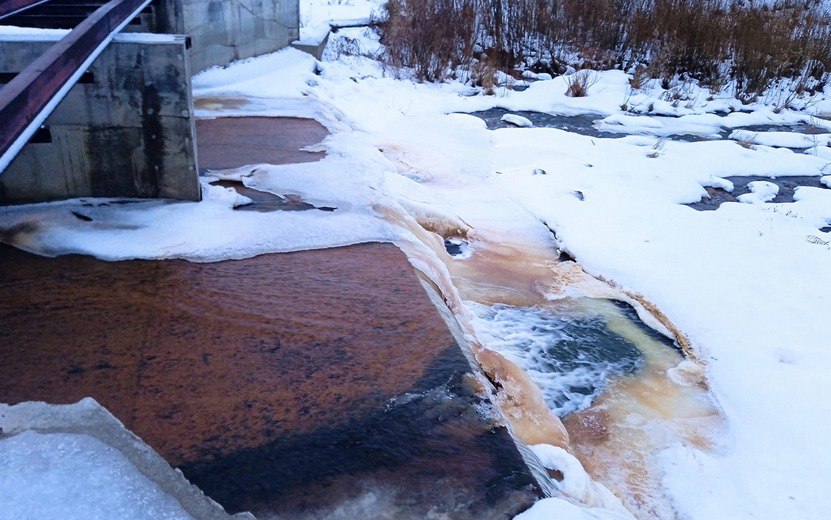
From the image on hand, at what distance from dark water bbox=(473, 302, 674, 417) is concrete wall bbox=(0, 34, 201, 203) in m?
1.81

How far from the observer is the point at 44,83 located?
2.00m

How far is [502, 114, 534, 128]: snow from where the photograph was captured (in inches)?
312

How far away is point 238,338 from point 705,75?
33.6ft

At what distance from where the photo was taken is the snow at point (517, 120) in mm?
7936

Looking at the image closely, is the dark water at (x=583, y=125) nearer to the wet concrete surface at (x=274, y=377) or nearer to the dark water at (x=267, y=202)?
the dark water at (x=267, y=202)

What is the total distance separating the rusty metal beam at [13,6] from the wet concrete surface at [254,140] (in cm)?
122

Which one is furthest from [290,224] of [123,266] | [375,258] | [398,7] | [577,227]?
[398,7]

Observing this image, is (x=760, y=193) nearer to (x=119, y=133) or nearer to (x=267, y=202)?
(x=267, y=202)

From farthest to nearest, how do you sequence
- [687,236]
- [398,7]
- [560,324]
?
[398,7]
[687,236]
[560,324]

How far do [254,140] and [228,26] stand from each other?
2905mm

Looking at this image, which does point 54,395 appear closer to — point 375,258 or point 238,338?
point 238,338

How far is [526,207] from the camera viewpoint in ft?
17.5

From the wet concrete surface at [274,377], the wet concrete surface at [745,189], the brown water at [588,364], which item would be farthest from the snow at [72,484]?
the wet concrete surface at [745,189]

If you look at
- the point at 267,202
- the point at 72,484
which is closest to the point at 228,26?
the point at 267,202
